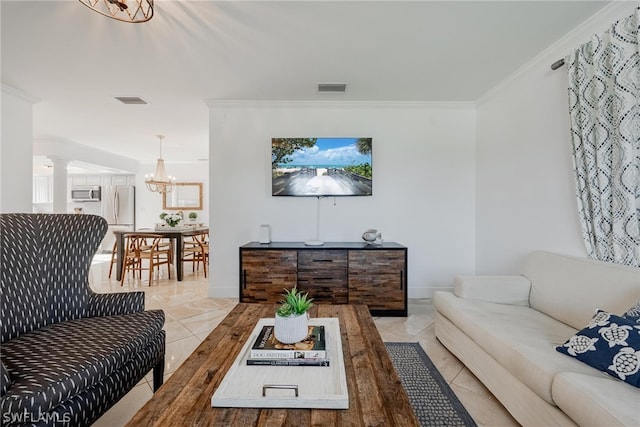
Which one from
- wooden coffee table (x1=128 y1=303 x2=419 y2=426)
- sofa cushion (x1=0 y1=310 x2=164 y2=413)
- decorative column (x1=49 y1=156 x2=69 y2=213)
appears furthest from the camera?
decorative column (x1=49 y1=156 x2=69 y2=213)

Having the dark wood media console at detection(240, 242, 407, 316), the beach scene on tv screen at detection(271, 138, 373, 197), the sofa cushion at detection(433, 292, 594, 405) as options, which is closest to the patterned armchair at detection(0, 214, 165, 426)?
the dark wood media console at detection(240, 242, 407, 316)

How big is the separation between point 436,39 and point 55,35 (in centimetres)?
303

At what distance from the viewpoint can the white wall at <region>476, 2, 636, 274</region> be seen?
93.2 inches

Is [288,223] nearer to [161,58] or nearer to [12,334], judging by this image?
[161,58]

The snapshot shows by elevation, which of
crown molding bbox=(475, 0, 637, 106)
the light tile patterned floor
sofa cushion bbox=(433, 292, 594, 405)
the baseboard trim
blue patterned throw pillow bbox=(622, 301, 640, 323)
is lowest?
the light tile patterned floor

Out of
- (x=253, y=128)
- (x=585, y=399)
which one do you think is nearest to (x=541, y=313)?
(x=585, y=399)

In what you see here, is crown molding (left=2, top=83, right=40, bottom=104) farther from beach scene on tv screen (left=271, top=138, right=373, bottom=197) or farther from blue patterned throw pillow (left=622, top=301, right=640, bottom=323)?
blue patterned throw pillow (left=622, top=301, right=640, bottom=323)

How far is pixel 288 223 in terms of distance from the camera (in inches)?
149

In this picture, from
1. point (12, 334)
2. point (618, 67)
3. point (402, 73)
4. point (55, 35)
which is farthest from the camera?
point (402, 73)

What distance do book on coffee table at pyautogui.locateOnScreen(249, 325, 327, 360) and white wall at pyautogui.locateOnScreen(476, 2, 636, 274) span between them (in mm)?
2226

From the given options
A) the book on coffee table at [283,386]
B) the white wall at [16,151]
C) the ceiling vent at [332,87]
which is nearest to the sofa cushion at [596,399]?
the book on coffee table at [283,386]

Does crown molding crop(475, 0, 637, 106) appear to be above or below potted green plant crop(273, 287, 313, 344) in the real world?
above

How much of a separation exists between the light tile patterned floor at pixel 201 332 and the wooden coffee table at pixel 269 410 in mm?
751

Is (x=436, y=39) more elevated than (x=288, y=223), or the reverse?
(x=436, y=39)
